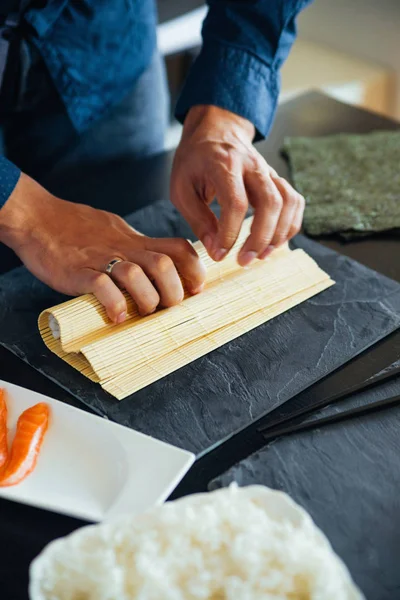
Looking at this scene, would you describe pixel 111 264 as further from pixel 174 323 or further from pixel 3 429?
pixel 3 429

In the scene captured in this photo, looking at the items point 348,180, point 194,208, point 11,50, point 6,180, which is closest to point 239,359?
point 194,208

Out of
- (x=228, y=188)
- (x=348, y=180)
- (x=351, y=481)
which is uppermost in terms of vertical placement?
(x=228, y=188)

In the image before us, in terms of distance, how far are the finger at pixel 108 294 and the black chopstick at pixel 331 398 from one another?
0.27 meters

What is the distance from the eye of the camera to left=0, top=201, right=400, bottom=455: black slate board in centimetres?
87

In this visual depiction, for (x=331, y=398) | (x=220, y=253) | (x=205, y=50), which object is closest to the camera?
(x=331, y=398)

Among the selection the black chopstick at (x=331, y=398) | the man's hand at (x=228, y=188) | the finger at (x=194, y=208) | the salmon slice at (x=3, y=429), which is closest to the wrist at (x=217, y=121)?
the man's hand at (x=228, y=188)

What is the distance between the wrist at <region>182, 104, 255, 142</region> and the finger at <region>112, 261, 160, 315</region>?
37 centimetres

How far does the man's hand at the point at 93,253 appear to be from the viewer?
3.31ft

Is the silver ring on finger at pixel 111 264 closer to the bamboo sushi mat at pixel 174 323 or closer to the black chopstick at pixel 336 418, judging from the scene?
the bamboo sushi mat at pixel 174 323

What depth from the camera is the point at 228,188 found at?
1.11 meters

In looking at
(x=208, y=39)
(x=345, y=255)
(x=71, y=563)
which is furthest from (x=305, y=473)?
(x=208, y=39)

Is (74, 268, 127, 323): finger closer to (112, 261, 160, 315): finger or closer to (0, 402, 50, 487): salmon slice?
(112, 261, 160, 315): finger

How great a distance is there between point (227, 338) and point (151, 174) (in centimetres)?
58

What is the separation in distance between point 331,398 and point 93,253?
43 cm
